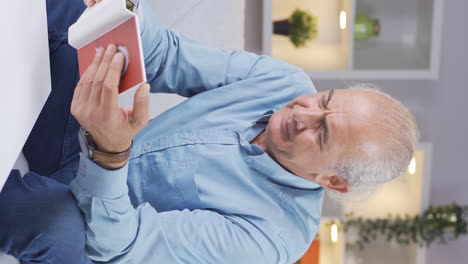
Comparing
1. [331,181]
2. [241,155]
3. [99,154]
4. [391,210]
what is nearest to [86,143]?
[99,154]

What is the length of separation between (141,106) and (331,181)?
68cm

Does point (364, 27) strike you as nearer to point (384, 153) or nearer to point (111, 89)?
point (384, 153)

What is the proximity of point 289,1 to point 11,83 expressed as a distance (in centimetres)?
226

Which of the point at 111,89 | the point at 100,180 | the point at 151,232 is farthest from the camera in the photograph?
the point at 151,232

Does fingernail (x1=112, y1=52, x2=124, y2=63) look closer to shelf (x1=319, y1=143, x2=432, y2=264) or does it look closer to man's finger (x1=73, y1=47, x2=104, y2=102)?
man's finger (x1=73, y1=47, x2=104, y2=102)

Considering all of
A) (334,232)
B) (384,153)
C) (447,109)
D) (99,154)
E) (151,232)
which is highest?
(99,154)

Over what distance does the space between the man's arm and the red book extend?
0.56 feet

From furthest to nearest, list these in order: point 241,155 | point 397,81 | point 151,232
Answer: point 397,81, point 241,155, point 151,232

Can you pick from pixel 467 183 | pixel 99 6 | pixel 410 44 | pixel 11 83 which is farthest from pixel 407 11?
pixel 11 83

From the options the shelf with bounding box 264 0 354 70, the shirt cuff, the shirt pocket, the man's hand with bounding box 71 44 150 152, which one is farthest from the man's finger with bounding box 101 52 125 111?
the shelf with bounding box 264 0 354 70

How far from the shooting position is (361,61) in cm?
286

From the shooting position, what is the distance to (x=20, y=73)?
93cm

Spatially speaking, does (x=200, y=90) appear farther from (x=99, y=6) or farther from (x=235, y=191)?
(x=99, y=6)

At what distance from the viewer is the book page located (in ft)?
2.76
